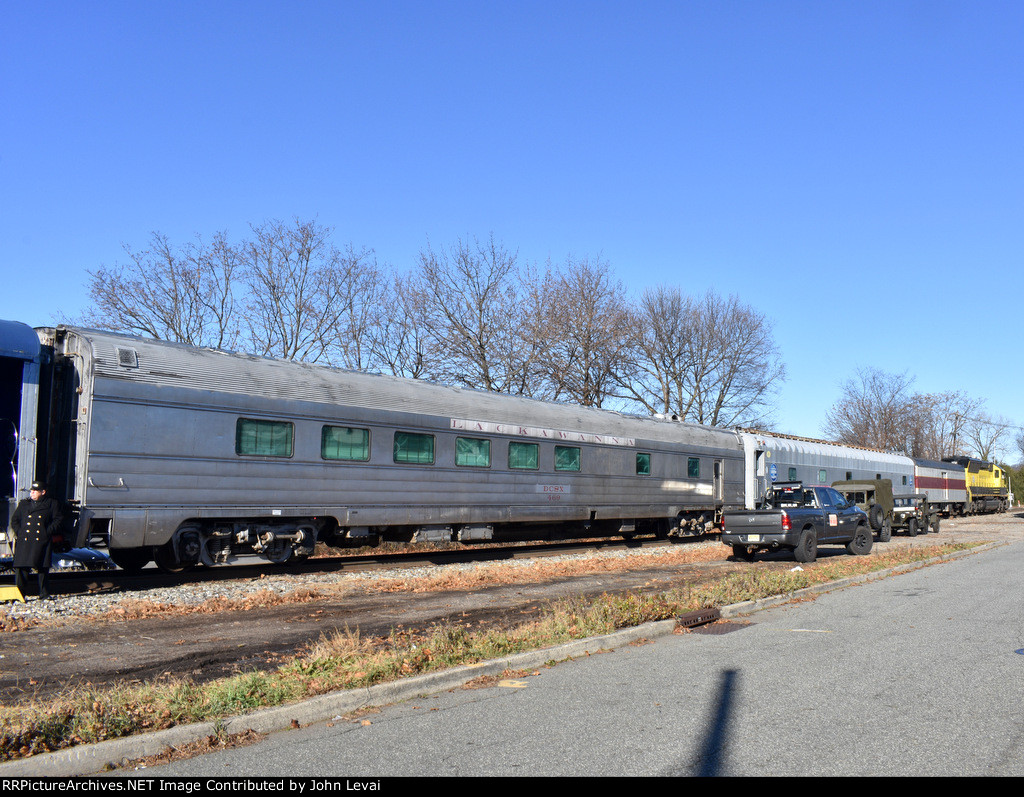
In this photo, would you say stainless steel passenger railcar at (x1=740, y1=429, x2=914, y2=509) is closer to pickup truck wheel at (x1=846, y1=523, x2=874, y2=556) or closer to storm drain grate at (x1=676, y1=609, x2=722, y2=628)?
pickup truck wheel at (x1=846, y1=523, x2=874, y2=556)

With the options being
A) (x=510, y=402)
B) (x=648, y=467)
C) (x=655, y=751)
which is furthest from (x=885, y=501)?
(x=655, y=751)

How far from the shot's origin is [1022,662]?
8.02 metres

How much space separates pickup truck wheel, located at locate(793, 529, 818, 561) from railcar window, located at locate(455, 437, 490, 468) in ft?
22.6

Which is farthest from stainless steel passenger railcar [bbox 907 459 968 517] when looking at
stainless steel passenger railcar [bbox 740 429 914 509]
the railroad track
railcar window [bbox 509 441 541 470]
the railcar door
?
the railcar door

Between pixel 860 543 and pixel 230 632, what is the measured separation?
1623cm

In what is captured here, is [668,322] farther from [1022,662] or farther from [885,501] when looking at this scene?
[1022,662]

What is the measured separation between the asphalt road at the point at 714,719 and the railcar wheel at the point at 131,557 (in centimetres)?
921

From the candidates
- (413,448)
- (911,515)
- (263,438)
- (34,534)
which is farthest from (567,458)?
(911,515)

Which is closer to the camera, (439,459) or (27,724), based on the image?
(27,724)

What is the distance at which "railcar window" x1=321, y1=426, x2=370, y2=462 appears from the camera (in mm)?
15270

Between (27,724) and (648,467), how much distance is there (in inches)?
743

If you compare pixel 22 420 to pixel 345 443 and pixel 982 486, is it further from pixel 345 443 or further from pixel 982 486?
pixel 982 486

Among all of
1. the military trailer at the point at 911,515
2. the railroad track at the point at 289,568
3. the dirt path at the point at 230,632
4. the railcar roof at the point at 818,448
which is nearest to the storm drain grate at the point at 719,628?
the dirt path at the point at 230,632

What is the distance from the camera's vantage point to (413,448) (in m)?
16.8
